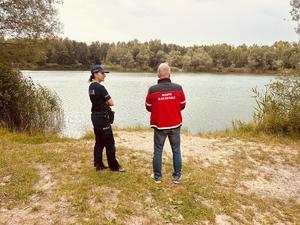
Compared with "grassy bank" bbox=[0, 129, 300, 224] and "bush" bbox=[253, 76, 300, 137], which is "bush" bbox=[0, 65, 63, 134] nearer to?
"grassy bank" bbox=[0, 129, 300, 224]

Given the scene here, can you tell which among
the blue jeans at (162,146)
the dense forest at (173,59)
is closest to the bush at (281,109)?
the blue jeans at (162,146)

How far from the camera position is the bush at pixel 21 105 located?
11.4 meters

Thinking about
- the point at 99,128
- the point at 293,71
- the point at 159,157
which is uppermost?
the point at 293,71

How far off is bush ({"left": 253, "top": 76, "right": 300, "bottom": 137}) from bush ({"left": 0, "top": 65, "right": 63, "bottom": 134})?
8.25 m

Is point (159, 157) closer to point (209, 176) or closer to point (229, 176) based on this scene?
point (209, 176)

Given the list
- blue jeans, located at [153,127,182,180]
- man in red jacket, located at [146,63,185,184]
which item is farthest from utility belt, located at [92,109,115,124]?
blue jeans, located at [153,127,182,180]

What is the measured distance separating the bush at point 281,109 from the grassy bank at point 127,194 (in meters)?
3.45

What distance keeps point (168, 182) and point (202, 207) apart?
1.04 metres

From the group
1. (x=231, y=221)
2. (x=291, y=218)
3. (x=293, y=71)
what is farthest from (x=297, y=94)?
(x=231, y=221)

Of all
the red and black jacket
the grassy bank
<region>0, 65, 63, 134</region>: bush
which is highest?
the red and black jacket

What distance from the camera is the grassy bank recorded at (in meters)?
4.88

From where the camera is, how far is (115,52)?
3691 inches

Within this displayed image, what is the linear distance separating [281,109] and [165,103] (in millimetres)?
7335

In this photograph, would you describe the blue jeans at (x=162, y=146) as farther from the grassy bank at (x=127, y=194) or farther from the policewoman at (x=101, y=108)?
the policewoman at (x=101, y=108)
